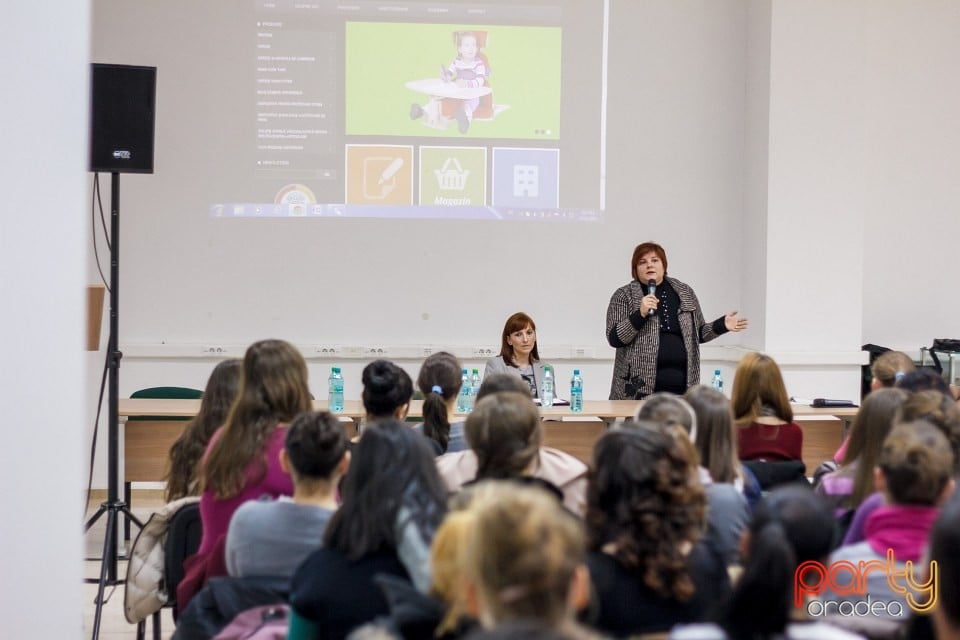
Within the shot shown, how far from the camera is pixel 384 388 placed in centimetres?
323

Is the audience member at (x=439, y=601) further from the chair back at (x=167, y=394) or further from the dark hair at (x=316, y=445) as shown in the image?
the chair back at (x=167, y=394)

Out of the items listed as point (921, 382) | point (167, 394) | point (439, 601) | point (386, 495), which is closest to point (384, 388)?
point (386, 495)

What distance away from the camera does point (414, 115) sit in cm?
638

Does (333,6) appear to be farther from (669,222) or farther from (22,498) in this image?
(22,498)

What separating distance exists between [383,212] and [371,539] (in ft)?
15.3

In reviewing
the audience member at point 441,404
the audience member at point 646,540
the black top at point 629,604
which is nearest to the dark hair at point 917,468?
the audience member at point 646,540

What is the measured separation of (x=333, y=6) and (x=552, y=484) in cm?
463

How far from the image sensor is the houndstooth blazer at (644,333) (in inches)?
207

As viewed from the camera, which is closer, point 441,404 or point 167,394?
point 441,404

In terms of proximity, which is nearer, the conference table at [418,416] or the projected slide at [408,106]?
the conference table at [418,416]

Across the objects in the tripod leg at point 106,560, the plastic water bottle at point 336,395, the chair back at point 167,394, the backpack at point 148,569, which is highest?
the plastic water bottle at point 336,395

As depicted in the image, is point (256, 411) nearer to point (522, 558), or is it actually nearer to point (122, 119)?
point (522, 558)

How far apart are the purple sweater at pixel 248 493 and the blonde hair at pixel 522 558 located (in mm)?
1491

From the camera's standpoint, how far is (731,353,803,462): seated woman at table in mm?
3469
